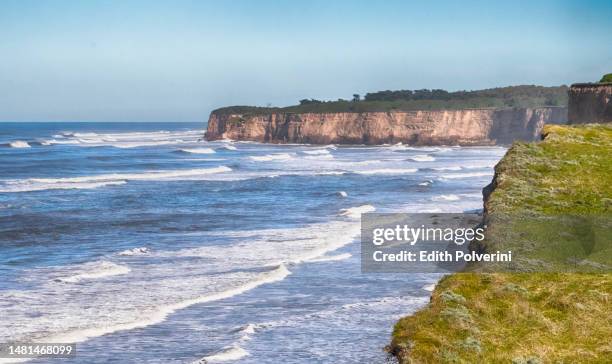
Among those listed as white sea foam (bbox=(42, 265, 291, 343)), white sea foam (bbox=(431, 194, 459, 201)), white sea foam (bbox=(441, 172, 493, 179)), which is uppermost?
white sea foam (bbox=(431, 194, 459, 201))

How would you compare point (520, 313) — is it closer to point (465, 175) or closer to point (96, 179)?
point (465, 175)

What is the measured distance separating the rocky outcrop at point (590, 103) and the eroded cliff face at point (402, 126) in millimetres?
76311

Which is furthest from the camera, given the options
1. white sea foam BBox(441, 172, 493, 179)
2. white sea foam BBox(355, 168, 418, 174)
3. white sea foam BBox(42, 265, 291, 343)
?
white sea foam BBox(355, 168, 418, 174)

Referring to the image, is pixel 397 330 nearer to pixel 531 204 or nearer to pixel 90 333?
pixel 90 333

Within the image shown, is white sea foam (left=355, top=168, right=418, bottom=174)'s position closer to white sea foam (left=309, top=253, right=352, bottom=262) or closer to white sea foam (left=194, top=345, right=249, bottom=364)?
white sea foam (left=309, top=253, right=352, bottom=262)

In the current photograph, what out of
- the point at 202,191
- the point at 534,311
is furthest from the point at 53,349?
the point at 202,191

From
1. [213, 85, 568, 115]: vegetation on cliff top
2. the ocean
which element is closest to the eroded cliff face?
[213, 85, 568, 115]: vegetation on cliff top

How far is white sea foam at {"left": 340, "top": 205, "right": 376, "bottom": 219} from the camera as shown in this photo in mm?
40250

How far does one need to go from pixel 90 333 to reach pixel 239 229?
16.7 m

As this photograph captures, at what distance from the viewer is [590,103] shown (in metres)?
52.6

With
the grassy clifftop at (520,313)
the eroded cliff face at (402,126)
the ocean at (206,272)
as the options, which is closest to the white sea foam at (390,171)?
the ocean at (206,272)

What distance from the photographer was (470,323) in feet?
51.4

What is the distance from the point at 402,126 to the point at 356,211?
103 metres

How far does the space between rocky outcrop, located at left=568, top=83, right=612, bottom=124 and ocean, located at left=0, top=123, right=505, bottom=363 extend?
23.9 feet
